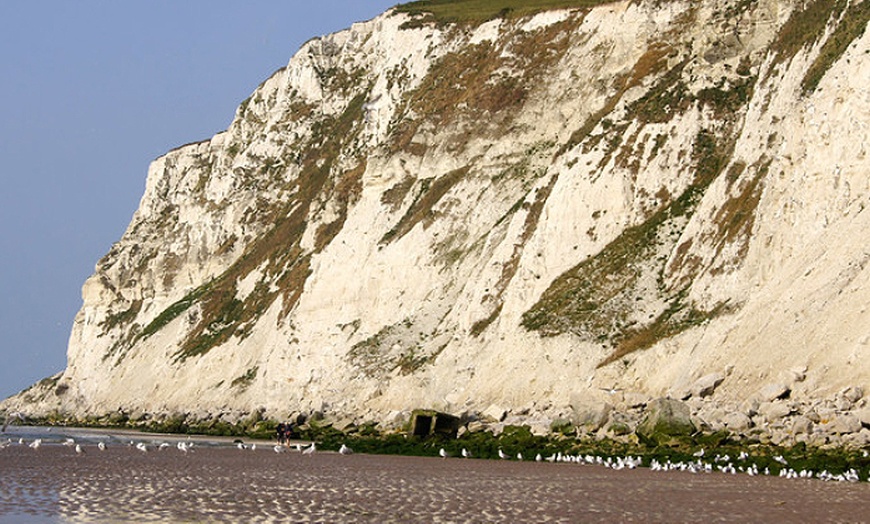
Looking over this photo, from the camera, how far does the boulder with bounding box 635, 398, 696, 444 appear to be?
29.8 meters

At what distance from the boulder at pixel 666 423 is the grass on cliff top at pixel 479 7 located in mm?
38871

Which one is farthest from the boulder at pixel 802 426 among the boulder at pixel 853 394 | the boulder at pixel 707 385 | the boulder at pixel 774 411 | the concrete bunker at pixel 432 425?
the concrete bunker at pixel 432 425

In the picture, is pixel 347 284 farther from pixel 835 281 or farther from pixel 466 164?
pixel 835 281

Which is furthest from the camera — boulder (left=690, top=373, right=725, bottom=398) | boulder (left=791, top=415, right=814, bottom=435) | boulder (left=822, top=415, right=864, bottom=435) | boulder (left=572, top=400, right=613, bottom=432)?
boulder (left=572, top=400, right=613, bottom=432)

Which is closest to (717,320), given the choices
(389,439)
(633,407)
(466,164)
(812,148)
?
(633,407)

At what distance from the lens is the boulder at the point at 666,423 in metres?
29.8

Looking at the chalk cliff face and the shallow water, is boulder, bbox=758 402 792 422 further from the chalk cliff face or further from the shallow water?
the shallow water

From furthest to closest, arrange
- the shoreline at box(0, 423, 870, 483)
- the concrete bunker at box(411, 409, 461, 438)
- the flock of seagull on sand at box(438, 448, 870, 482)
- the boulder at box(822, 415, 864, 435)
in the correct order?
the concrete bunker at box(411, 409, 461, 438) < the boulder at box(822, 415, 864, 435) < the shoreline at box(0, 423, 870, 483) < the flock of seagull on sand at box(438, 448, 870, 482)

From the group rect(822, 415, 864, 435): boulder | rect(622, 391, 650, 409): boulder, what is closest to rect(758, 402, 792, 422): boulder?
rect(822, 415, 864, 435): boulder

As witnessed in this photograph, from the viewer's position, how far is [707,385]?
33.0 metres

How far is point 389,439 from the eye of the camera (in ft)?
127

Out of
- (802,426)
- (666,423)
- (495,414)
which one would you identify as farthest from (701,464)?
(495,414)

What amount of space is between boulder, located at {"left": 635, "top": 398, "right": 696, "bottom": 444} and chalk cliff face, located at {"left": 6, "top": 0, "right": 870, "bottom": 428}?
108 inches

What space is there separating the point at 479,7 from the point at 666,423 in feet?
177
